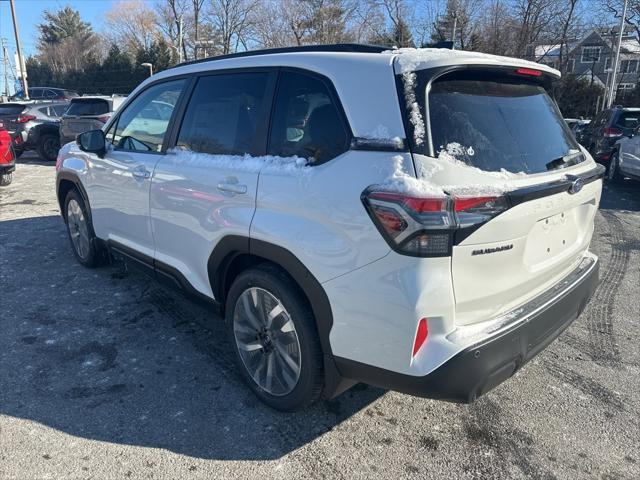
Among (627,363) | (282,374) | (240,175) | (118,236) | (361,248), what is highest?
(240,175)

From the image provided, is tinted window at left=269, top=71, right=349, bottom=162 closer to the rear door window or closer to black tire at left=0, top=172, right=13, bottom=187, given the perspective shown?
black tire at left=0, top=172, right=13, bottom=187

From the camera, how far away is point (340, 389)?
2570mm

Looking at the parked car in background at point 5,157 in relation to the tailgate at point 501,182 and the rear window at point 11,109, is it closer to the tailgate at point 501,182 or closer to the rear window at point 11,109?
the rear window at point 11,109

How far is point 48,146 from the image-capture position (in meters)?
14.2

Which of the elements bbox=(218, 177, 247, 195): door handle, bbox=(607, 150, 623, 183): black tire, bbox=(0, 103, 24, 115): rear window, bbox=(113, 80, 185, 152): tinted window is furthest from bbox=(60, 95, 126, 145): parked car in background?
bbox=(607, 150, 623, 183): black tire

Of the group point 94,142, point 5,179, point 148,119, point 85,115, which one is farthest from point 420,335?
point 85,115

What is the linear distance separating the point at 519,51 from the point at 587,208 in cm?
3760

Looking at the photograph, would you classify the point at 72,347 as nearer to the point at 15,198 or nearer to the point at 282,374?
the point at 282,374

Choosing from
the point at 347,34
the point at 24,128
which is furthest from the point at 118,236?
the point at 347,34

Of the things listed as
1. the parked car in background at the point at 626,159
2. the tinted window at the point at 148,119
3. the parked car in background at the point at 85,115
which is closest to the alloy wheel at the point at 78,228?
the tinted window at the point at 148,119

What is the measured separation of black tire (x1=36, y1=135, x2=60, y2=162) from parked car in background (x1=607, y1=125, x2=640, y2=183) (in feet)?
46.1

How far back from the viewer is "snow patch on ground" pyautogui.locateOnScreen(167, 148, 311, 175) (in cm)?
252

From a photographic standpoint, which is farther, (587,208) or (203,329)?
(203,329)

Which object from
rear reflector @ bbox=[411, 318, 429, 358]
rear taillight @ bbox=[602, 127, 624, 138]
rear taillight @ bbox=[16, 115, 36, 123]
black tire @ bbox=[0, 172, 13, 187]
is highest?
rear taillight @ bbox=[16, 115, 36, 123]
